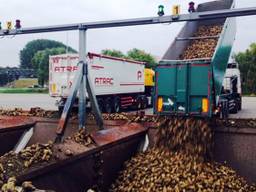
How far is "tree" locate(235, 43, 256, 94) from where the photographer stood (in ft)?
150

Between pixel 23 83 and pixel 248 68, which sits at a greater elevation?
pixel 248 68

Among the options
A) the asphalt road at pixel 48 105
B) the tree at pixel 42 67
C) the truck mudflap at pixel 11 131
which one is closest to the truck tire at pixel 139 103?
the asphalt road at pixel 48 105

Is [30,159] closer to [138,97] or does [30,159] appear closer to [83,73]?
[83,73]

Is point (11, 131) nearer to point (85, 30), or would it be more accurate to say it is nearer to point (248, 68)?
point (85, 30)

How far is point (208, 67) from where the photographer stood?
323 inches

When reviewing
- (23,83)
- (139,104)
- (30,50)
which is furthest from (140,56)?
(30,50)

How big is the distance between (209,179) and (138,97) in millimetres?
16524

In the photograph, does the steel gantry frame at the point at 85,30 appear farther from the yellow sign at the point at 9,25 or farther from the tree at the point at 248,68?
the tree at the point at 248,68

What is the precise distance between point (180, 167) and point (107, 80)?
1183cm

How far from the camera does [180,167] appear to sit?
7.51 meters

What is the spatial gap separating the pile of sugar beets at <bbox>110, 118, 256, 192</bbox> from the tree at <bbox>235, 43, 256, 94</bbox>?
38.7 metres

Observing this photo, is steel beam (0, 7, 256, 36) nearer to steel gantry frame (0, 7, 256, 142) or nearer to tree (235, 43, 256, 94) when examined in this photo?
steel gantry frame (0, 7, 256, 142)

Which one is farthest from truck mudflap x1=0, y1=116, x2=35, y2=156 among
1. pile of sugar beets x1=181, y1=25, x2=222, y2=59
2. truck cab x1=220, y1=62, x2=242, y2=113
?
truck cab x1=220, y1=62, x2=242, y2=113

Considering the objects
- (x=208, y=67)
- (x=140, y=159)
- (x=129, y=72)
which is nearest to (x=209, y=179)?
(x=140, y=159)
